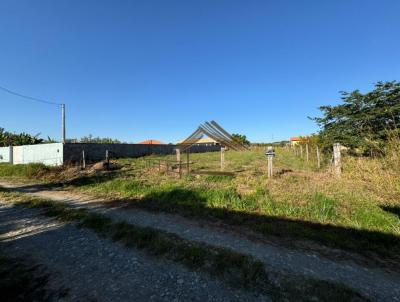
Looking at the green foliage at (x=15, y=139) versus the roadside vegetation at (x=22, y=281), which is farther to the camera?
the green foliage at (x=15, y=139)

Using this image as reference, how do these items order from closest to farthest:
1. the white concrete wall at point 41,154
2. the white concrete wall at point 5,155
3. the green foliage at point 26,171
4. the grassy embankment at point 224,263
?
the grassy embankment at point 224,263, the green foliage at point 26,171, the white concrete wall at point 41,154, the white concrete wall at point 5,155

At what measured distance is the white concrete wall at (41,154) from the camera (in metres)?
18.7

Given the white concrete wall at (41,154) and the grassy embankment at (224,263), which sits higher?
the white concrete wall at (41,154)

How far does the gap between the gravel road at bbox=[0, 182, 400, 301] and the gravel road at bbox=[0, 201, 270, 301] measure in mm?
981

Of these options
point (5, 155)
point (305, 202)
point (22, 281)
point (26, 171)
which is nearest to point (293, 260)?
point (305, 202)

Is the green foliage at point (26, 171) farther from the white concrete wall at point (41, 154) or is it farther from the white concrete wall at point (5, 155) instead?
the white concrete wall at point (5, 155)

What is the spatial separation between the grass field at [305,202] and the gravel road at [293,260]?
0.64 metres

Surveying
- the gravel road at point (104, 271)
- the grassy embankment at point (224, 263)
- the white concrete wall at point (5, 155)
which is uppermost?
the white concrete wall at point (5, 155)

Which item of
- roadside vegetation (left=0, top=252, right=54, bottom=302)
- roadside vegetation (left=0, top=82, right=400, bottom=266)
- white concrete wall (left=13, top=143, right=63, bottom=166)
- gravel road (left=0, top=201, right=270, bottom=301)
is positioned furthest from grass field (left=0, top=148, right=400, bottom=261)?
white concrete wall (left=13, top=143, right=63, bottom=166)

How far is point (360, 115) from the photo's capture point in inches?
517

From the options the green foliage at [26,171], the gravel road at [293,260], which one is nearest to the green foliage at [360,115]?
the gravel road at [293,260]

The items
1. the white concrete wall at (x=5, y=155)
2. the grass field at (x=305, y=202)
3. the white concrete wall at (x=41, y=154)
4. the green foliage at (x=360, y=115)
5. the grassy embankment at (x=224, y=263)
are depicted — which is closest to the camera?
the grassy embankment at (x=224, y=263)

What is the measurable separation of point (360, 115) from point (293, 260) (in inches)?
483

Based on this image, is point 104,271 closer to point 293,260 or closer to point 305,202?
point 293,260
